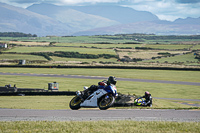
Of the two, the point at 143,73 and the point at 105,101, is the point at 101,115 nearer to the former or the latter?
the point at 105,101

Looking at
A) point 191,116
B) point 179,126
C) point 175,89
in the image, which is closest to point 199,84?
point 175,89

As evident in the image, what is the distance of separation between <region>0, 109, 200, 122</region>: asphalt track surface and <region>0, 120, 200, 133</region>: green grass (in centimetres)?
152

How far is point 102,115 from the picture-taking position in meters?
16.7

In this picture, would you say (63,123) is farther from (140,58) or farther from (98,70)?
(140,58)

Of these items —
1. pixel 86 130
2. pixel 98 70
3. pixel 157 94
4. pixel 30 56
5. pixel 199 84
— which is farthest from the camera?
pixel 30 56

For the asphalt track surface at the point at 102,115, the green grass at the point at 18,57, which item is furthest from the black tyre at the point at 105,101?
the green grass at the point at 18,57

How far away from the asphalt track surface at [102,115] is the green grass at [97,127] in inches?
59.8

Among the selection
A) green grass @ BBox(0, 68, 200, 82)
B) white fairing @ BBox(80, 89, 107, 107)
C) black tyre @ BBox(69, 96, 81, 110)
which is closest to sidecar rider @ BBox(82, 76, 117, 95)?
white fairing @ BBox(80, 89, 107, 107)

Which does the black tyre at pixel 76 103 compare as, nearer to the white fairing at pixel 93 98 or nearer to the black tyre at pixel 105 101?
the white fairing at pixel 93 98

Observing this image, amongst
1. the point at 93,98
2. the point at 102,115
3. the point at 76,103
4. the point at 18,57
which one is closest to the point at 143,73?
the point at 76,103

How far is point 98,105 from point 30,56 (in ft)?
316

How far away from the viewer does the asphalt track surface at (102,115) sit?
15.8 meters

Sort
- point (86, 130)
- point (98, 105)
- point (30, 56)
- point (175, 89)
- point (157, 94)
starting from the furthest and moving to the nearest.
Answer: point (30, 56) → point (175, 89) → point (157, 94) → point (98, 105) → point (86, 130)

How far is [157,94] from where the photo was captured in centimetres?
4147
